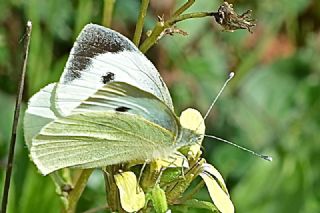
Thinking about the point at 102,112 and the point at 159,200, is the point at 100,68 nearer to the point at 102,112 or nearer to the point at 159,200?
the point at 102,112

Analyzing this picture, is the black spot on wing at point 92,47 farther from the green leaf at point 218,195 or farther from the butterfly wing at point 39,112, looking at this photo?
the green leaf at point 218,195

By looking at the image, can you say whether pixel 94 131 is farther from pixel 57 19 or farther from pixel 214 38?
pixel 214 38

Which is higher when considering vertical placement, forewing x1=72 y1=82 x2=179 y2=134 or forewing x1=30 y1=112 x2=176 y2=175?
forewing x1=72 y1=82 x2=179 y2=134

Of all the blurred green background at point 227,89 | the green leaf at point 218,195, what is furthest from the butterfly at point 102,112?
the blurred green background at point 227,89

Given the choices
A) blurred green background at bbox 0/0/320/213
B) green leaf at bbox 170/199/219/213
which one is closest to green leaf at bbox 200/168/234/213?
green leaf at bbox 170/199/219/213

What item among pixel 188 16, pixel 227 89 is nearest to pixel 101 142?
pixel 188 16

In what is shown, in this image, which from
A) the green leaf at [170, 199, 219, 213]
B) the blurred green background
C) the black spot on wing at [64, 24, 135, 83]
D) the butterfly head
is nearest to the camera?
the black spot on wing at [64, 24, 135, 83]

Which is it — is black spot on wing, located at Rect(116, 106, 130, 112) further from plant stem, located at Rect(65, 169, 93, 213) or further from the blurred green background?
the blurred green background
